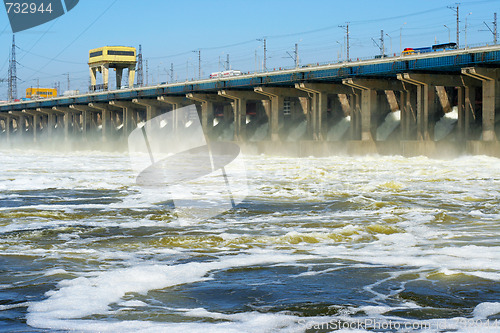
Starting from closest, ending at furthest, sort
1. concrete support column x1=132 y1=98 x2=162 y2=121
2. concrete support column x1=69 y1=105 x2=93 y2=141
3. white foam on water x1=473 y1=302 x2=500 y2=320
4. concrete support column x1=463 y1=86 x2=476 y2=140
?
white foam on water x1=473 y1=302 x2=500 y2=320 → concrete support column x1=463 y1=86 x2=476 y2=140 → concrete support column x1=132 y1=98 x2=162 y2=121 → concrete support column x1=69 y1=105 x2=93 y2=141

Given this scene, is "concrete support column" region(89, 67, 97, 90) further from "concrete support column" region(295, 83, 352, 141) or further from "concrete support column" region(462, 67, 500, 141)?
"concrete support column" region(462, 67, 500, 141)

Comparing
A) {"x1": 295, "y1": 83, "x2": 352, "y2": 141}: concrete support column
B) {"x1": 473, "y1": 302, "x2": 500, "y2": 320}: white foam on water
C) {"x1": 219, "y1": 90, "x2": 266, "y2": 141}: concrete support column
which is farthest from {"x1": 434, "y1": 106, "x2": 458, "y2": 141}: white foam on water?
{"x1": 473, "y1": 302, "x2": 500, "y2": 320}: white foam on water

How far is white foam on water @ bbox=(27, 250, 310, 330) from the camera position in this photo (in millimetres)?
8229

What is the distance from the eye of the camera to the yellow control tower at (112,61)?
117750mm

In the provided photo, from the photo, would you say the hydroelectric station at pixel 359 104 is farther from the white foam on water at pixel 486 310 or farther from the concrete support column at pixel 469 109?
the white foam on water at pixel 486 310

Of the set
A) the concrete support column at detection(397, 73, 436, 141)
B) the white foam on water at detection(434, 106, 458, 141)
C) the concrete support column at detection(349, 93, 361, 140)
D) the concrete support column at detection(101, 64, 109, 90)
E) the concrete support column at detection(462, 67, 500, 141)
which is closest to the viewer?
the concrete support column at detection(462, 67, 500, 141)

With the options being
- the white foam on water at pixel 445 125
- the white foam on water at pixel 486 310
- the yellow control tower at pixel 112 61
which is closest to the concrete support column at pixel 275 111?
the white foam on water at pixel 445 125

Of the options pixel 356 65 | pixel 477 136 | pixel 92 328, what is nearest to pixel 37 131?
pixel 356 65

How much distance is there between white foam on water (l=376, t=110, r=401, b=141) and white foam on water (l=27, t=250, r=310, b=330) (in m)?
54.5

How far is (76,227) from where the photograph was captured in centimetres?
1600

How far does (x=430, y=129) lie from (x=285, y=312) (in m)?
49.2

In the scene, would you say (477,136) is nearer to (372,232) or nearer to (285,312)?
(372,232)

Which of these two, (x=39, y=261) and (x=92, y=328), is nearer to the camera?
(x=92, y=328)

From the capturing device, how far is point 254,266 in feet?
36.8
